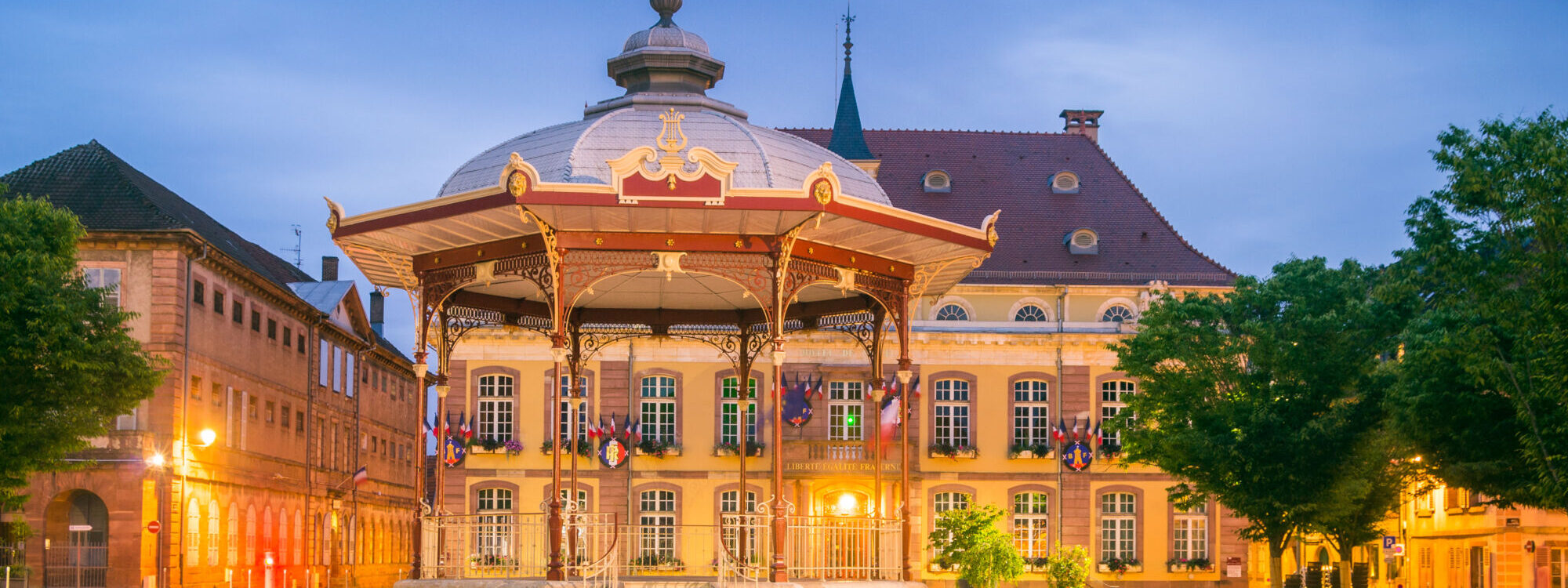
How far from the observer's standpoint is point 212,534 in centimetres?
5619

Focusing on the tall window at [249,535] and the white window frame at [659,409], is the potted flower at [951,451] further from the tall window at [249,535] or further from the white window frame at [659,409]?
the tall window at [249,535]

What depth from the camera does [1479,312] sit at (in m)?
35.6

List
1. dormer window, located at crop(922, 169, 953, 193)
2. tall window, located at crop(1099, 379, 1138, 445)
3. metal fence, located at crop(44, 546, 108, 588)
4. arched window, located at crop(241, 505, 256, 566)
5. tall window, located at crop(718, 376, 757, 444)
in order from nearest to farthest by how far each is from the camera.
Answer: metal fence, located at crop(44, 546, 108, 588)
arched window, located at crop(241, 505, 256, 566)
tall window, located at crop(718, 376, 757, 444)
tall window, located at crop(1099, 379, 1138, 445)
dormer window, located at crop(922, 169, 953, 193)

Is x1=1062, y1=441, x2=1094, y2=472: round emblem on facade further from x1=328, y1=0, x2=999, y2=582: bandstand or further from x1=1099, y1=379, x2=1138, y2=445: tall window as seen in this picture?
x1=328, y1=0, x2=999, y2=582: bandstand

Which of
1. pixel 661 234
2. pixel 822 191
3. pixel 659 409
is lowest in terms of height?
pixel 659 409

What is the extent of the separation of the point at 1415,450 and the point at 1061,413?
76.7ft

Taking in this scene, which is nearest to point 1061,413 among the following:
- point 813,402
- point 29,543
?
point 813,402

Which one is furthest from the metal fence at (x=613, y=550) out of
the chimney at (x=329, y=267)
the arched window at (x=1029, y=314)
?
the chimney at (x=329, y=267)

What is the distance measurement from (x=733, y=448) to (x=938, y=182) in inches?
553

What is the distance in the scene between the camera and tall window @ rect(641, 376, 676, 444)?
61.4 m

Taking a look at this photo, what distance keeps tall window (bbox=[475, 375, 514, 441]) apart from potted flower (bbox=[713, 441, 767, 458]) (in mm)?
7194

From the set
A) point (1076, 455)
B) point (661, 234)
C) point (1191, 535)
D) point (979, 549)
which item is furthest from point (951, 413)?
point (661, 234)

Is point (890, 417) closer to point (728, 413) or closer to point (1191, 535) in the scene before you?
point (728, 413)

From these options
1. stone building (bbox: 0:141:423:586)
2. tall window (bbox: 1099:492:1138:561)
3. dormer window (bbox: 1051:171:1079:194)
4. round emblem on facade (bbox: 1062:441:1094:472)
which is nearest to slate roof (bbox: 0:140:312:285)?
stone building (bbox: 0:141:423:586)
